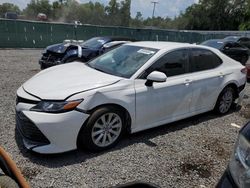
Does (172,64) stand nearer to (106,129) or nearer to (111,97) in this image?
(111,97)

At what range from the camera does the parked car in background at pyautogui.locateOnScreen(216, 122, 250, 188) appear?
1.85 metres

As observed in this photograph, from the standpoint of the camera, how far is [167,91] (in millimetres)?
4496

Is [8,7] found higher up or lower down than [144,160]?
higher up

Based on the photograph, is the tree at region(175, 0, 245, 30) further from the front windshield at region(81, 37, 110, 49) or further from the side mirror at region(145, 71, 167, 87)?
the side mirror at region(145, 71, 167, 87)

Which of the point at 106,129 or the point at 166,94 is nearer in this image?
the point at 106,129

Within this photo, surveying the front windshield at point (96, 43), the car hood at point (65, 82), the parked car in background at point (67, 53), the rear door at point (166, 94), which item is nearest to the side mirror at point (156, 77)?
the rear door at point (166, 94)

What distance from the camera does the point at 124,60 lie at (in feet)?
15.5

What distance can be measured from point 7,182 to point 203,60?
402cm

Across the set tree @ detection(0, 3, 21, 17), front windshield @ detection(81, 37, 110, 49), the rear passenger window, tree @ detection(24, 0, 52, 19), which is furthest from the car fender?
tree @ detection(0, 3, 21, 17)

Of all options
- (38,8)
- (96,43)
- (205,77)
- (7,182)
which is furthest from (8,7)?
(7,182)

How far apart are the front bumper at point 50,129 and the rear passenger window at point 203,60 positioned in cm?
234

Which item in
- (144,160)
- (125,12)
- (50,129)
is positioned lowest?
(144,160)

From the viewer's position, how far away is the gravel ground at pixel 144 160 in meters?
3.41

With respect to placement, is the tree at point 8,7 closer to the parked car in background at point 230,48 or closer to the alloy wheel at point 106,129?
the parked car in background at point 230,48
